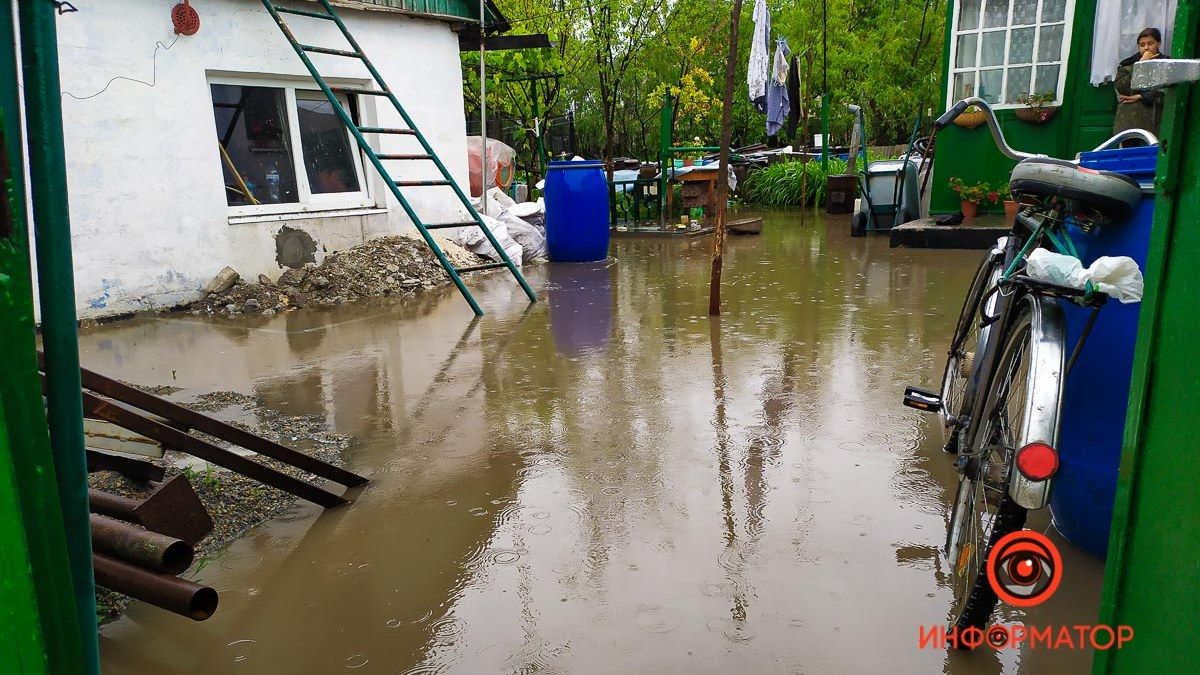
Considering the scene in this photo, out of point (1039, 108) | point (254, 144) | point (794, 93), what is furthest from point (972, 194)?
point (254, 144)

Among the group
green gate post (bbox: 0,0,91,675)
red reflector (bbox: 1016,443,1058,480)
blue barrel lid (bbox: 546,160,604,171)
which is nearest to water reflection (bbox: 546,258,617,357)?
blue barrel lid (bbox: 546,160,604,171)

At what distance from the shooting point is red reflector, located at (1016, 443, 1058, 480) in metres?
1.77

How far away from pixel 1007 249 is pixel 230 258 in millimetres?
6404

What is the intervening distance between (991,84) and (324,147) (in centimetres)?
706

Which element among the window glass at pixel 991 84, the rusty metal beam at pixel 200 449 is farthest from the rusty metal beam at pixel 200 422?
Result: the window glass at pixel 991 84

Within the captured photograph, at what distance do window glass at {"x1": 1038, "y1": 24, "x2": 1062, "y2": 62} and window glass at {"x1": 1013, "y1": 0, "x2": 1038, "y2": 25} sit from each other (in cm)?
17

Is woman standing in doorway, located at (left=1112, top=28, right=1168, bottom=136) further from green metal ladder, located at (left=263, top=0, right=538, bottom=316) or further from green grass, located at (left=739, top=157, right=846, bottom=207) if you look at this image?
green grass, located at (left=739, top=157, right=846, bottom=207)

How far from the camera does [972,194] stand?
364 inches

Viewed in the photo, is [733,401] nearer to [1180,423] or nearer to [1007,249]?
[1007,249]

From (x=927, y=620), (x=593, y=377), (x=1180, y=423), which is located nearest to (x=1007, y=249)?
(x=927, y=620)

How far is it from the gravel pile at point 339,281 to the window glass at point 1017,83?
6.12 m

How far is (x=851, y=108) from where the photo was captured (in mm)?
9016

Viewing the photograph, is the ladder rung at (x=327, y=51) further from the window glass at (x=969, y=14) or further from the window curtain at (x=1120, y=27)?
the window curtain at (x=1120, y=27)

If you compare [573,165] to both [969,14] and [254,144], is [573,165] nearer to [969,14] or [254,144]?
[254,144]
